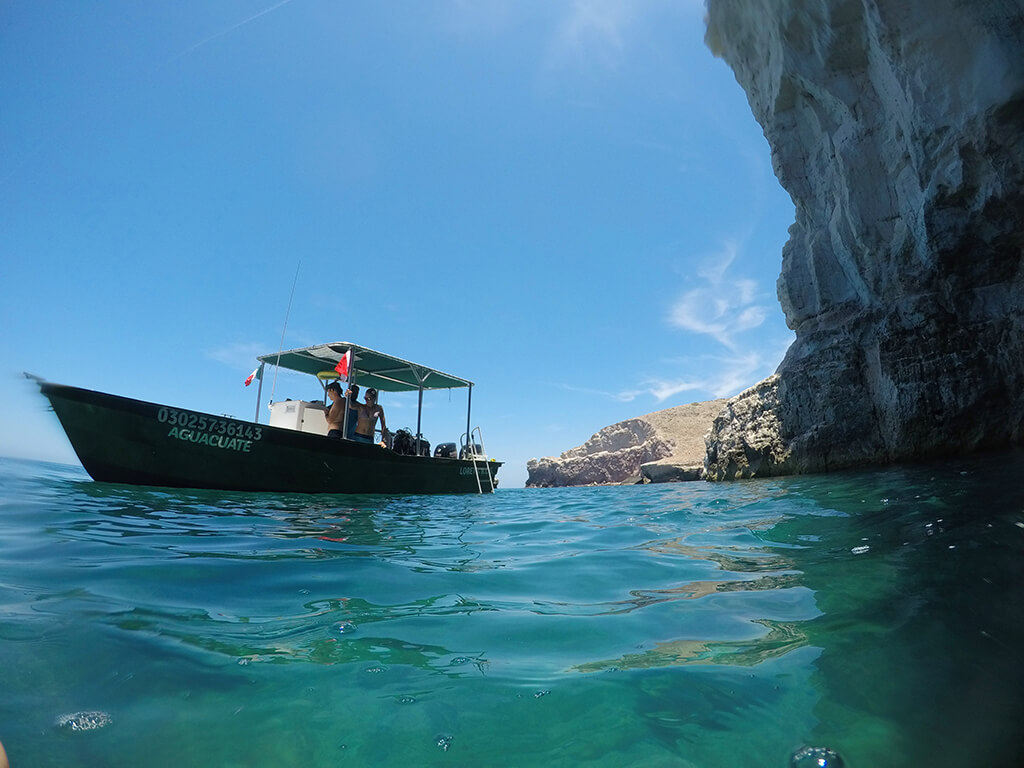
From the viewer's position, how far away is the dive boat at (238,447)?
6.91 meters

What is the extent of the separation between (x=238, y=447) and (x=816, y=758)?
8.21m

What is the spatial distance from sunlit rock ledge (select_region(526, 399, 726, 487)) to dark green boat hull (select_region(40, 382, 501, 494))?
36.6 m

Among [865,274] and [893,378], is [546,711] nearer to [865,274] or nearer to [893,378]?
[893,378]

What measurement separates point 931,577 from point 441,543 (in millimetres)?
3415

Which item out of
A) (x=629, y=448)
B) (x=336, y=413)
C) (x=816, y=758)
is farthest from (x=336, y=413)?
(x=629, y=448)

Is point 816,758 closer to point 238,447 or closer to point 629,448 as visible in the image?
point 238,447

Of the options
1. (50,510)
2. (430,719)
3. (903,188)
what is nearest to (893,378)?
(903,188)

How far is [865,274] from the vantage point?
11.8 meters

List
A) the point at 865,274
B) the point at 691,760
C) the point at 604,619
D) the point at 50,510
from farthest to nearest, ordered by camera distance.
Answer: the point at 865,274 → the point at 50,510 → the point at 604,619 → the point at 691,760

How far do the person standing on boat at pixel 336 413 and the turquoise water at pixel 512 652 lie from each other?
541 cm

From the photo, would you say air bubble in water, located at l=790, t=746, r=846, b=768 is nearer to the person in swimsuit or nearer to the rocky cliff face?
the person in swimsuit

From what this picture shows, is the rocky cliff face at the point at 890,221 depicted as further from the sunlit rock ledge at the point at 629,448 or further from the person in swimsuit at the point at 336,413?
the sunlit rock ledge at the point at 629,448

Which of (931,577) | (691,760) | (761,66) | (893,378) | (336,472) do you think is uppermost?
(761,66)

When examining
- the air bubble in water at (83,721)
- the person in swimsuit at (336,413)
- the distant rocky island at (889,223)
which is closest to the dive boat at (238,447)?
the person in swimsuit at (336,413)
